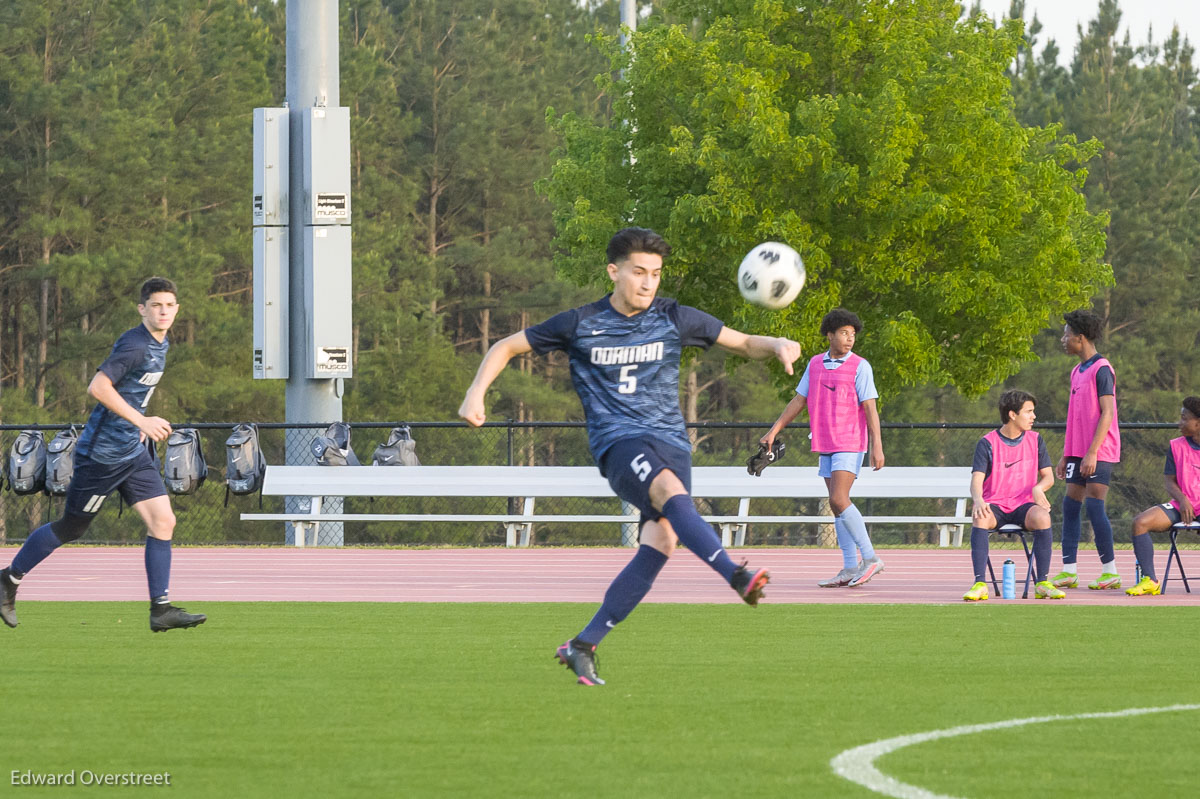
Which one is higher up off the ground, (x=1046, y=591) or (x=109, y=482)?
(x=109, y=482)

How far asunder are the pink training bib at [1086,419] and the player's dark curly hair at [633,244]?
552cm

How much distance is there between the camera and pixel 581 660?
740cm

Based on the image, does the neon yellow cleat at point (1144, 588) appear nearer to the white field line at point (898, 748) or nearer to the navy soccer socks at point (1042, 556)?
the navy soccer socks at point (1042, 556)

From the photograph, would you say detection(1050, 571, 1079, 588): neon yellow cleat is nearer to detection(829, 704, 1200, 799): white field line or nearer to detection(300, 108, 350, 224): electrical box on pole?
detection(829, 704, 1200, 799): white field line

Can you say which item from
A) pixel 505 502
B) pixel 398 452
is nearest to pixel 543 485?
pixel 398 452

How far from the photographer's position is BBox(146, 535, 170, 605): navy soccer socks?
988cm

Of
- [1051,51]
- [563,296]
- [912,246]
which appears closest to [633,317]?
[912,246]

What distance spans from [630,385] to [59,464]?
48.1 ft

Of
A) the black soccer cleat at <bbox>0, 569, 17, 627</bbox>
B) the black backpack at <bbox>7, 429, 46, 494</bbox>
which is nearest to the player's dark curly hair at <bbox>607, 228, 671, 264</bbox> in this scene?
the black soccer cleat at <bbox>0, 569, 17, 627</bbox>

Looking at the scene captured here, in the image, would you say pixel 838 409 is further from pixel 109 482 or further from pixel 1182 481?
pixel 109 482

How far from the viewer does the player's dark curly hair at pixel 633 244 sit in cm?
748

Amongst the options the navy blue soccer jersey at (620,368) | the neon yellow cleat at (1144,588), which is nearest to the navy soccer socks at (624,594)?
the navy blue soccer jersey at (620,368)

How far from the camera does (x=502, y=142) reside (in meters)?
59.2

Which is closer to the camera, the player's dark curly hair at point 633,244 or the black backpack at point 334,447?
the player's dark curly hair at point 633,244
